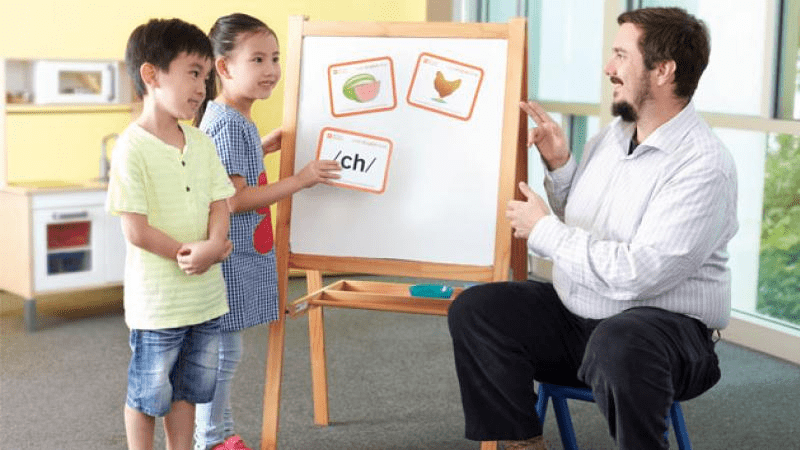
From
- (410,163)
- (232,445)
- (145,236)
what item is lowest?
(232,445)

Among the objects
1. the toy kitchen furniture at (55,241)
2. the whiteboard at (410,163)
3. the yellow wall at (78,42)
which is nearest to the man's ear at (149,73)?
the whiteboard at (410,163)

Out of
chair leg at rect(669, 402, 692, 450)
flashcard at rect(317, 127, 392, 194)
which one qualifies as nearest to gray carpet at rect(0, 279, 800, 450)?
chair leg at rect(669, 402, 692, 450)

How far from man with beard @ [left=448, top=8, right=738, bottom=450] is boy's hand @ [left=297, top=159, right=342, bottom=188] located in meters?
0.46

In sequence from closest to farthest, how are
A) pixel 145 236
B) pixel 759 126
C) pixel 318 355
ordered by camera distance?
pixel 145 236
pixel 318 355
pixel 759 126

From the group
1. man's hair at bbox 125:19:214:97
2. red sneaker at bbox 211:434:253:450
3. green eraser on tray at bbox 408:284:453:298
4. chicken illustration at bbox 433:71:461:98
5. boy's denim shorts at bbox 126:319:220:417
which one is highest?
man's hair at bbox 125:19:214:97

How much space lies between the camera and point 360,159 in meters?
2.79

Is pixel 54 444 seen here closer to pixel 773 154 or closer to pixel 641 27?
pixel 641 27

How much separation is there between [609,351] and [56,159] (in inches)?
148

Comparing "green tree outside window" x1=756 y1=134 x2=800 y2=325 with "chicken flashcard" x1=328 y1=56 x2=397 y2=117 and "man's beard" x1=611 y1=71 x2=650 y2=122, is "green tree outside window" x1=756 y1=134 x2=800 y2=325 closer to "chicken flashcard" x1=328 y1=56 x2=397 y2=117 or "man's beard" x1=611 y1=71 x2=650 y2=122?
"man's beard" x1=611 y1=71 x2=650 y2=122

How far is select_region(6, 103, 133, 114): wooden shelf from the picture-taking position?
15.3 ft

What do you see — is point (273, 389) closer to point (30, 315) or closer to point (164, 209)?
point (164, 209)

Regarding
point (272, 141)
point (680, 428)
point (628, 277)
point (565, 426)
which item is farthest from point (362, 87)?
point (680, 428)

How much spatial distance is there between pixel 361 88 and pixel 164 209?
2.23 feet

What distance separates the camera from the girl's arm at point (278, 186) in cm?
262
